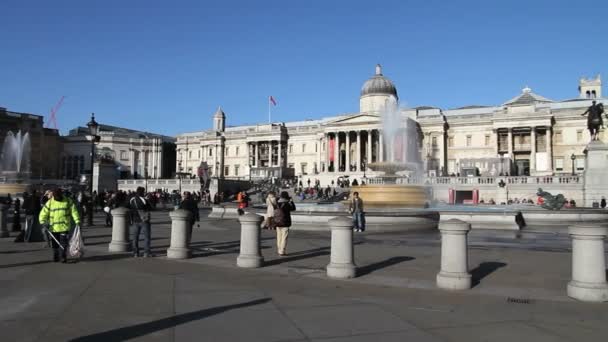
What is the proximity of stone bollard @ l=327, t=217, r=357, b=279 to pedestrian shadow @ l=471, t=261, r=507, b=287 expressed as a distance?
7.86ft

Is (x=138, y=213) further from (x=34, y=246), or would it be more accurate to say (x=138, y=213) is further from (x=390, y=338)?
(x=390, y=338)

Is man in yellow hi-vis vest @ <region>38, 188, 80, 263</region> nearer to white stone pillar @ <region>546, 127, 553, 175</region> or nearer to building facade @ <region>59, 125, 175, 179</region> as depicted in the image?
white stone pillar @ <region>546, 127, 553, 175</region>

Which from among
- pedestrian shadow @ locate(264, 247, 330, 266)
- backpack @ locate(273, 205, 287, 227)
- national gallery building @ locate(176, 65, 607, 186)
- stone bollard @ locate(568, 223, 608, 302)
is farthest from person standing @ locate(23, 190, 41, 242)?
national gallery building @ locate(176, 65, 607, 186)

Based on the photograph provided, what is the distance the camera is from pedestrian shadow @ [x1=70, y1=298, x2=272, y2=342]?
19.1 feet

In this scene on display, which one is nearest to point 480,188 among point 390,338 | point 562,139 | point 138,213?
point 562,139

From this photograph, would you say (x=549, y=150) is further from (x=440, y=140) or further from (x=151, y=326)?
(x=151, y=326)

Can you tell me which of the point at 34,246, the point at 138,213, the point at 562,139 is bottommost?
the point at 34,246

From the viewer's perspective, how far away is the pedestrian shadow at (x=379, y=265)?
10.6 meters

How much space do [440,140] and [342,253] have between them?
79.4 m

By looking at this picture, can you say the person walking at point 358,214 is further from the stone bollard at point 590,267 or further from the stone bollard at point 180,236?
the stone bollard at point 590,267

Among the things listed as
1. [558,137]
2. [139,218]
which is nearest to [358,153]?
[558,137]

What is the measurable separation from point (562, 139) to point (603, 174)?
1791 inches

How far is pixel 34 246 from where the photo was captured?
51.0ft

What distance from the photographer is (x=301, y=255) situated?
13289 millimetres
